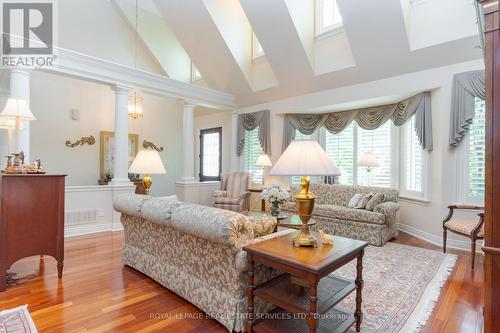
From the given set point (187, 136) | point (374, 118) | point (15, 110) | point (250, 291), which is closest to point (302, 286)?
point (250, 291)

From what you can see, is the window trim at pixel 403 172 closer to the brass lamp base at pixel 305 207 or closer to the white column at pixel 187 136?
the brass lamp base at pixel 305 207

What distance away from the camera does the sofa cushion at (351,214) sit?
4.00 meters

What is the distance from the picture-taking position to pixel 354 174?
18.9 ft

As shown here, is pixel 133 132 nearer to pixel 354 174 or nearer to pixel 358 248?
pixel 354 174

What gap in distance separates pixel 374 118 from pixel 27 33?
20.7 feet

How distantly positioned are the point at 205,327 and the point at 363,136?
4908mm

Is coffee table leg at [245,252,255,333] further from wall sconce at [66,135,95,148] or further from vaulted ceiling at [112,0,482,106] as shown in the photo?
wall sconce at [66,135,95,148]

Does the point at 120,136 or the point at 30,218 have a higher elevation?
the point at 120,136

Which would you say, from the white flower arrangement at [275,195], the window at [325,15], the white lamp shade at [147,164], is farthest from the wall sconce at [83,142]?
the window at [325,15]

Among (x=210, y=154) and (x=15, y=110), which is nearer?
(x=15, y=110)

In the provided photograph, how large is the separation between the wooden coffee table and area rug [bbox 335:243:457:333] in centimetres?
28

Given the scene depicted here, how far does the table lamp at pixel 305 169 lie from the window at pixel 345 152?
4245 mm

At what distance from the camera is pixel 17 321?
2008 millimetres

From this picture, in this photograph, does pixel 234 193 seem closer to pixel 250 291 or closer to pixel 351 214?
pixel 351 214
